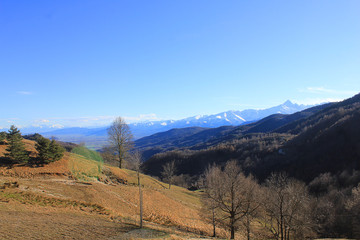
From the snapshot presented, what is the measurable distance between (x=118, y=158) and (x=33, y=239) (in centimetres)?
3345

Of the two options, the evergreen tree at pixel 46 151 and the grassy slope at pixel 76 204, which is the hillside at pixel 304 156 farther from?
the evergreen tree at pixel 46 151

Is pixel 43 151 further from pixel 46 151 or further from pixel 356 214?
pixel 356 214

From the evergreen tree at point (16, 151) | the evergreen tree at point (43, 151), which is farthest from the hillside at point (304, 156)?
the evergreen tree at point (16, 151)

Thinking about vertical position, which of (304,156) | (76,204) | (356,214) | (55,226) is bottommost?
(304,156)

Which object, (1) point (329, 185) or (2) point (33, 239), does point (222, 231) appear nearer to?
(2) point (33, 239)

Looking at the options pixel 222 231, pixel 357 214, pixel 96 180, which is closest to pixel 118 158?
pixel 96 180

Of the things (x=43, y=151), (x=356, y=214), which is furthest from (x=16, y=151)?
(x=356, y=214)

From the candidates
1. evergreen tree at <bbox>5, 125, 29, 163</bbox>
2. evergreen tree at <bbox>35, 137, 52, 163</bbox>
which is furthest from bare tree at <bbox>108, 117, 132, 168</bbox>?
evergreen tree at <bbox>5, 125, 29, 163</bbox>

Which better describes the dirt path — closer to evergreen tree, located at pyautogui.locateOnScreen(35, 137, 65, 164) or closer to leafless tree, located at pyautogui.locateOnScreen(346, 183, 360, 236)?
evergreen tree, located at pyautogui.locateOnScreen(35, 137, 65, 164)

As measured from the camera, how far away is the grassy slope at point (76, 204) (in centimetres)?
1688

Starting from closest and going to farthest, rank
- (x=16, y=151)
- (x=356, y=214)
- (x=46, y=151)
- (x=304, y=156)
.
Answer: (x=16, y=151) → (x=46, y=151) → (x=356, y=214) → (x=304, y=156)

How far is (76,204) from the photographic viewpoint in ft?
72.9

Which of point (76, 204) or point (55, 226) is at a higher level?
point (55, 226)

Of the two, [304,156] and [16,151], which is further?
[304,156]
